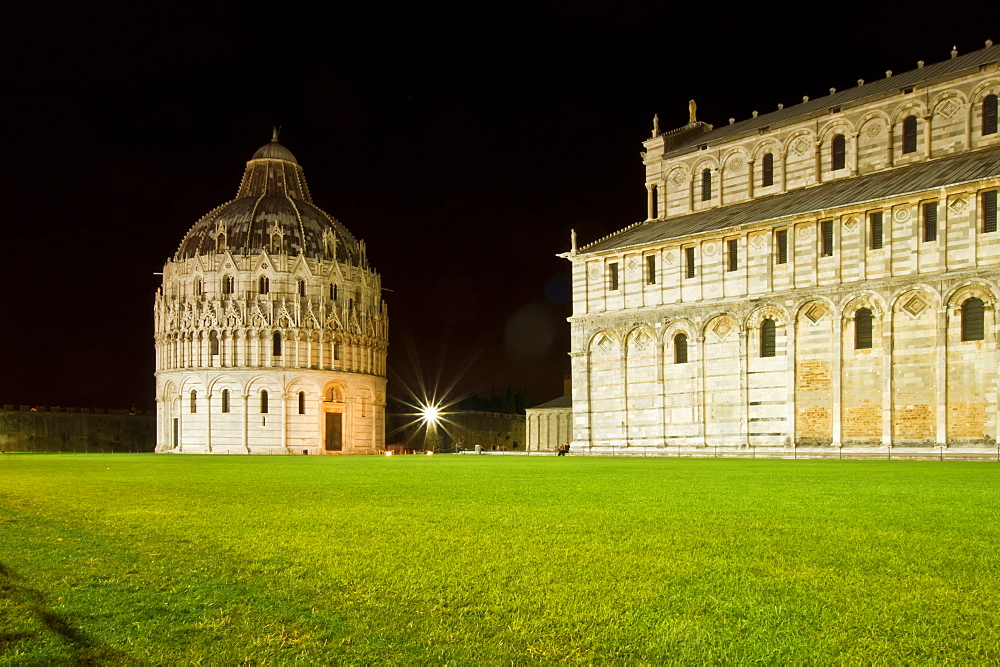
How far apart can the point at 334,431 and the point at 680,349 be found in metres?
45.1

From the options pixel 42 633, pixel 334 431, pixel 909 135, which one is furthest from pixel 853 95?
pixel 334 431

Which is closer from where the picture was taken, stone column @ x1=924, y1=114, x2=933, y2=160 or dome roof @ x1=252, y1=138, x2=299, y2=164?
stone column @ x1=924, y1=114, x2=933, y2=160

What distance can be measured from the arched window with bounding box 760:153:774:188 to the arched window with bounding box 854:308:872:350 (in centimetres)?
1122

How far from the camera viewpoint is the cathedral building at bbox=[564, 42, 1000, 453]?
35.2m

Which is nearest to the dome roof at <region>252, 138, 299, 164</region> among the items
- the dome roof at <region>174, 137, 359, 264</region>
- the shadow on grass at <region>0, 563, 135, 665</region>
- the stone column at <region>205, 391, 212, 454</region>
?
the dome roof at <region>174, 137, 359, 264</region>

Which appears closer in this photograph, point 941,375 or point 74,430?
point 941,375

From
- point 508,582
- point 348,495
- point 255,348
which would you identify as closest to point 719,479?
point 348,495

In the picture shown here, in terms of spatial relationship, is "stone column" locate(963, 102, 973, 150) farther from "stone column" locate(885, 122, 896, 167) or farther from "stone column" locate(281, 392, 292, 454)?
"stone column" locate(281, 392, 292, 454)

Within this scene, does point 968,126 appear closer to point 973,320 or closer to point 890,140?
point 890,140

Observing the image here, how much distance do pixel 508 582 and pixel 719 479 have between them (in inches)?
538

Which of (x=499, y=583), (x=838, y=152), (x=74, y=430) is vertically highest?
(x=838, y=152)

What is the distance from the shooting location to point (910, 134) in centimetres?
4166

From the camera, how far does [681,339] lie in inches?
1743

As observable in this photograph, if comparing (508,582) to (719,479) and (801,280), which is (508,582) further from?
(801,280)
